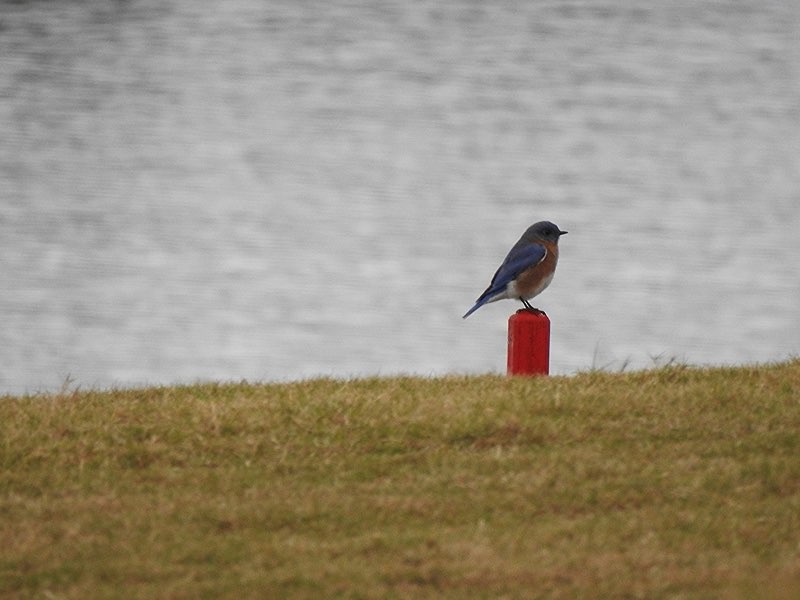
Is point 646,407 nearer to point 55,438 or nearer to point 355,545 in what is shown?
point 355,545

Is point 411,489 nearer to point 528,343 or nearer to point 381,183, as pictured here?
point 528,343

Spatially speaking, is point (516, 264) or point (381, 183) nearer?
point (516, 264)

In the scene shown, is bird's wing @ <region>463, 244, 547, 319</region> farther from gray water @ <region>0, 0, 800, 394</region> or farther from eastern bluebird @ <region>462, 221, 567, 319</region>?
gray water @ <region>0, 0, 800, 394</region>

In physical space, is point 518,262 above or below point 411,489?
above

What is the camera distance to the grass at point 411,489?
5.61m

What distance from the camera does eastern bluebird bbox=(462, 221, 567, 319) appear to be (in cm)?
915

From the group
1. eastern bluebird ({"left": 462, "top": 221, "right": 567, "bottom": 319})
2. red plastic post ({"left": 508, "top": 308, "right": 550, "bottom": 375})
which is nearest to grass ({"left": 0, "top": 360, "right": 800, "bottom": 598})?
red plastic post ({"left": 508, "top": 308, "right": 550, "bottom": 375})

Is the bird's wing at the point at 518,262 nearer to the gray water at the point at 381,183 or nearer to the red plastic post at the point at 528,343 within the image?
the red plastic post at the point at 528,343

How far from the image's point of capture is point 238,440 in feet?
24.4

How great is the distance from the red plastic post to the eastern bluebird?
33cm

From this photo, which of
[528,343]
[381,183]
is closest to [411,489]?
[528,343]

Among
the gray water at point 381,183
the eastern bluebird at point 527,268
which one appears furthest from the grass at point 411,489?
the gray water at point 381,183

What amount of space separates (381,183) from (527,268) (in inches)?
1168

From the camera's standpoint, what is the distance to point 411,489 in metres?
6.66
